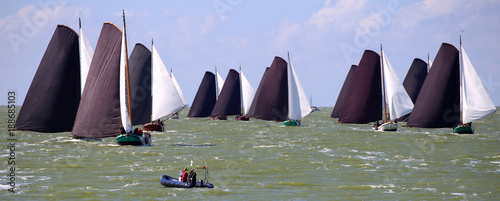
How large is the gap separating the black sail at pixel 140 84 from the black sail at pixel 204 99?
4799 cm

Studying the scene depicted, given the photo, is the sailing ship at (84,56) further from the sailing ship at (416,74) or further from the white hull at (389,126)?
Answer: the sailing ship at (416,74)

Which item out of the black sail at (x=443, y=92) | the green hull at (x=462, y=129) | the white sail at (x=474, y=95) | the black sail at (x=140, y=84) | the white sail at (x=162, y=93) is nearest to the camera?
the white sail at (x=474, y=95)

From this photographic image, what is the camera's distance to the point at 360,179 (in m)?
31.8

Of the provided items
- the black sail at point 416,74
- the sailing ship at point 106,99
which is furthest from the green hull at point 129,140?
the black sail at point 416,74

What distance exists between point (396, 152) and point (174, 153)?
17879mm

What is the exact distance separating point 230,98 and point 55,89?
6475 centimetres

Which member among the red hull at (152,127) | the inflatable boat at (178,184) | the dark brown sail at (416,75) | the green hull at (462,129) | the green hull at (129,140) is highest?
the dark brown sail at (416,75)

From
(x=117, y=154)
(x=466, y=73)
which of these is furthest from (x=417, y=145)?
(x=117, y=154)

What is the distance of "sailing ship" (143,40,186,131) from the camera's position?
6175cm

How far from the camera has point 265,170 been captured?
116 ft

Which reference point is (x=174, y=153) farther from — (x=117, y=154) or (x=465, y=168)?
(x=465, y=168)

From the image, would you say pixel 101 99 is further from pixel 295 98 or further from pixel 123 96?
pixel 295 98

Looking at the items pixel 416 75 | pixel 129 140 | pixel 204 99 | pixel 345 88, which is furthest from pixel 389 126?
pixel 204 99

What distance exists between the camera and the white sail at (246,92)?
11169 cm
